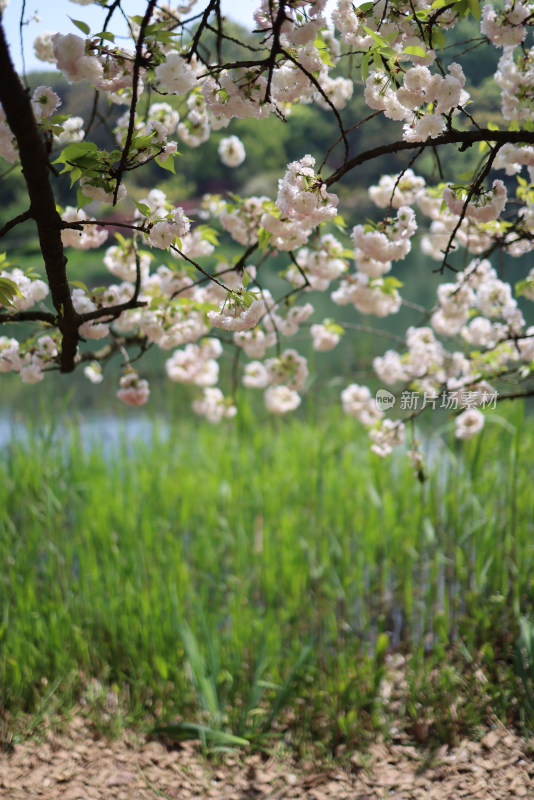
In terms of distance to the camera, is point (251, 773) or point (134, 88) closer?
point (134, 88)

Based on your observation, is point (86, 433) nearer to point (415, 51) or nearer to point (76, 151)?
point (76, 151)

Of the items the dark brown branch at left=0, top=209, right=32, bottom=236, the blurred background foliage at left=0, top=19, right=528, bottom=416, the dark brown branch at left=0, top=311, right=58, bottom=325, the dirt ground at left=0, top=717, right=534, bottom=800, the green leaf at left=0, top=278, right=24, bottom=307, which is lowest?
the dirt ground at left=0, top=717, right=534, bottom=800

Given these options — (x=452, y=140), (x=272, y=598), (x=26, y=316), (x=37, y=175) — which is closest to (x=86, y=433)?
(x=272, y=598)

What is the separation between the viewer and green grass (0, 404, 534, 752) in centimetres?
179

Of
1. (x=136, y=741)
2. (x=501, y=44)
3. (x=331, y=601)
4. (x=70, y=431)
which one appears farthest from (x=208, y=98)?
(x=70, y=431)

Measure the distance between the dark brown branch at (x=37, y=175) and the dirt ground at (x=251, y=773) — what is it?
1093 millimetres

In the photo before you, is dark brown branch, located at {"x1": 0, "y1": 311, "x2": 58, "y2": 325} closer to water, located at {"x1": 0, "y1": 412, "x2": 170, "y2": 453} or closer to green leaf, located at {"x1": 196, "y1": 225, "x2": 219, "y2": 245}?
green leaf, located at {"x1": 196, "y1": 225, "x2": 219, "y2": 245}

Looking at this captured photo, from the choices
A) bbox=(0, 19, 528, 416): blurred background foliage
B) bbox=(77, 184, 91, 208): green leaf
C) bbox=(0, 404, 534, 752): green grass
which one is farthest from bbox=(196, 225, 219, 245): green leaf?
bbox=(0, 19, 528, 416): blurred background foliage

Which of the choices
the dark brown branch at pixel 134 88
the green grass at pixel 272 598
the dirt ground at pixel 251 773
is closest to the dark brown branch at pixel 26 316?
the dark brown branch at pixel 134 88

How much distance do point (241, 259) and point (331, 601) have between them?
1.36m

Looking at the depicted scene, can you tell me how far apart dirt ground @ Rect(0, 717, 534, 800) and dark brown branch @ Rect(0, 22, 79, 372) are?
3.59 feet

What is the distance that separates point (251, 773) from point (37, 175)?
1.46 meters

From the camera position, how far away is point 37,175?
97cm

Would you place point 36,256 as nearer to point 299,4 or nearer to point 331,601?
point 331,601
